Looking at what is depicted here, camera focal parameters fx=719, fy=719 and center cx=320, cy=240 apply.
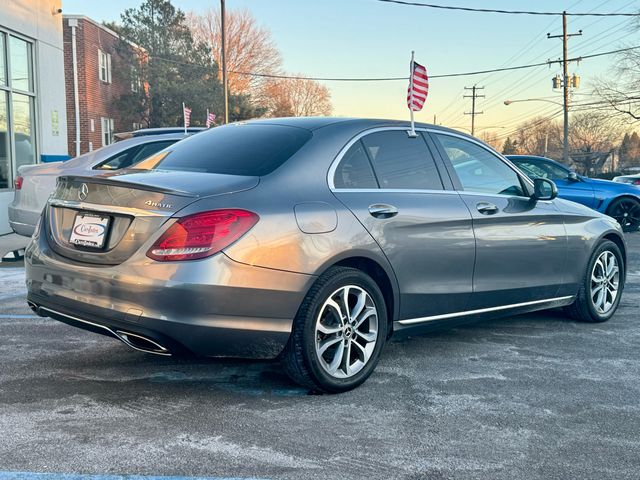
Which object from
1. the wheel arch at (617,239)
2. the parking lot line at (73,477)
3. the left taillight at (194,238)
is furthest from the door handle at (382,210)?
the wheel arch at (617,239)

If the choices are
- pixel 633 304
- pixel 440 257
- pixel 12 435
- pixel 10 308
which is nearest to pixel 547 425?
pixel 440 257

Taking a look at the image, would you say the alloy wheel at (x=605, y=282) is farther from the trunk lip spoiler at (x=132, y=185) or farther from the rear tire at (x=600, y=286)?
the trunk lip spoiler at (x=132, y=185)

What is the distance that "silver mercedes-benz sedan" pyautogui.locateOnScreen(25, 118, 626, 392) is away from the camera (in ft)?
11.5

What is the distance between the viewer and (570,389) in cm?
416

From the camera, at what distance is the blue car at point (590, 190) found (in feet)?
42.3

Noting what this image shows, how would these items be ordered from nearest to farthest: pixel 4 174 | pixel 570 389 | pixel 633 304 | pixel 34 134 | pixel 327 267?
pixel 327 267
pixel 570 389
pixel 633 304
pixel 4 174
pixel 34 134

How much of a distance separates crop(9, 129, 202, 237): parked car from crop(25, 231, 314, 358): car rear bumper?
16.6 feet

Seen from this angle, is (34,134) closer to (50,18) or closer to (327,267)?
(50,18)

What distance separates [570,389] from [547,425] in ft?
2.21

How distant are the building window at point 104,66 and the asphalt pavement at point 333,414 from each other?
2664 centimetres

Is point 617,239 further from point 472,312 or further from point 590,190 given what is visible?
point 590,190

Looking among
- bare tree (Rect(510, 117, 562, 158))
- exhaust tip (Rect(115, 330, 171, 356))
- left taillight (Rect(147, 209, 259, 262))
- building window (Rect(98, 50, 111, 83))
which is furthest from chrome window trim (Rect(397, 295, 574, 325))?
bare tree (Rect(510, 117, 562, 158))

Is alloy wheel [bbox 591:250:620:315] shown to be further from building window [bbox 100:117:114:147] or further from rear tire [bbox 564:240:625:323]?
building window [bbox 100:117:114:147]

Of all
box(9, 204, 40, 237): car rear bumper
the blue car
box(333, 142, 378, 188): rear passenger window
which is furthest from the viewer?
the blue car
